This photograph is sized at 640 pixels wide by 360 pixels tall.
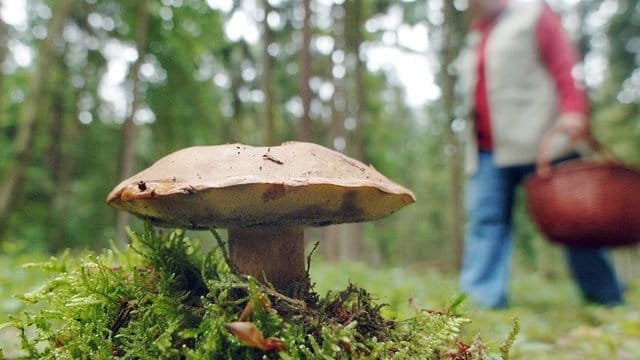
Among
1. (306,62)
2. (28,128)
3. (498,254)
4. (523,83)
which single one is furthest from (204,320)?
(28,128)

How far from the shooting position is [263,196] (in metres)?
1.31

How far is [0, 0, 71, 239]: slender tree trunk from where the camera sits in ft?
22.5

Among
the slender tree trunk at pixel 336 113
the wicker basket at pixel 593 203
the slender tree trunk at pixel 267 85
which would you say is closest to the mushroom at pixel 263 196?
the wicker basket at pixel 593 203

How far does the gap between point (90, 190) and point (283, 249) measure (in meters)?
13.5

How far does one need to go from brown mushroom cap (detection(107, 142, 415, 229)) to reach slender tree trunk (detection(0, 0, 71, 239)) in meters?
6.25

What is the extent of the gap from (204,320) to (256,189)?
44 cm

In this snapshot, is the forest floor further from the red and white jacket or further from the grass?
the red and white jacket

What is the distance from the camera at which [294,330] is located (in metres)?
1.42

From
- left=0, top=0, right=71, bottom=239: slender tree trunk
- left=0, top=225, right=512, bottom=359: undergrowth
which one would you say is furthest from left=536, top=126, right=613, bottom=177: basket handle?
left=0, top=0, right=71, bottom=239: slender tree trunk

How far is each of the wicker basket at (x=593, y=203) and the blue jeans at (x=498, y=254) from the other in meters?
0.59

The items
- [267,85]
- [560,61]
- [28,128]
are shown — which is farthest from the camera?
[28,128]

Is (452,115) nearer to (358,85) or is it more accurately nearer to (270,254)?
(358,85)

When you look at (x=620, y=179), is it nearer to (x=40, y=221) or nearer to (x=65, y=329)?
(x=65, y=329)

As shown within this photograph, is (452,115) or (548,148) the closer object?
(548,148)
